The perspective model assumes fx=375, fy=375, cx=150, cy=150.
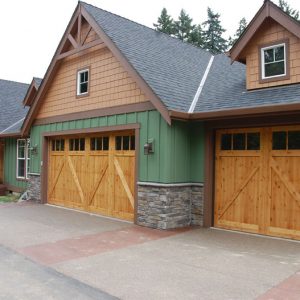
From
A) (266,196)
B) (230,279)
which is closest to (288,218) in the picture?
(266,196)

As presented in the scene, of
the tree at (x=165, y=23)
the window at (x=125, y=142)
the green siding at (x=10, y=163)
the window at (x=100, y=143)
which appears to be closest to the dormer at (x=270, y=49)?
the window at (x=125, y=142)

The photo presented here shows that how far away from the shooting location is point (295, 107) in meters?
7.33

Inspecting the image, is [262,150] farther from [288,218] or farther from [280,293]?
[280,293]

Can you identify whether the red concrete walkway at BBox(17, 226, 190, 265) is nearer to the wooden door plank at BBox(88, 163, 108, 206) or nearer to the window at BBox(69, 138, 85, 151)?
the wooden door plank at BBox(88, 163, 108, 206)

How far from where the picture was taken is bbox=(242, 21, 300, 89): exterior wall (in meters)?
8.48

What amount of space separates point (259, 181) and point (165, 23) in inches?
1391

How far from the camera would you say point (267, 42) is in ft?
29.5

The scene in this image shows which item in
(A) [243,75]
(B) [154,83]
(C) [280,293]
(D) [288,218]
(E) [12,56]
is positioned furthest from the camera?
(E) [12,56]

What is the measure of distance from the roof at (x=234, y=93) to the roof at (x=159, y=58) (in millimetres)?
431

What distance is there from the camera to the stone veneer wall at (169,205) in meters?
9.01

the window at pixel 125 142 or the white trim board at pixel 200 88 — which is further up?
the white trim board at pixel 200 88

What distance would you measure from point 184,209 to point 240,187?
1520mm

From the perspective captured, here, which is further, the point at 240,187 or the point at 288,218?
the point at 240,187

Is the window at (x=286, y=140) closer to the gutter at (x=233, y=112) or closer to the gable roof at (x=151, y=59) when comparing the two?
the gutter at (x=233, y=112)
